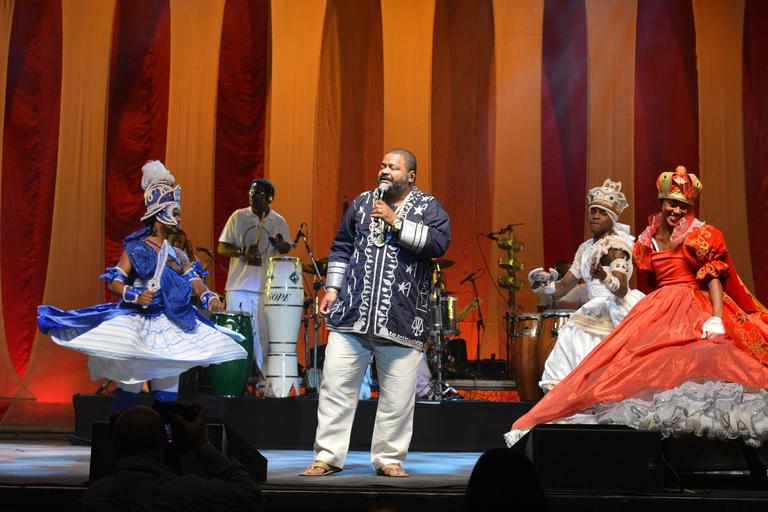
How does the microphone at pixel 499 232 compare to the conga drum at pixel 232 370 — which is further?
the microphone at pixel 499 232

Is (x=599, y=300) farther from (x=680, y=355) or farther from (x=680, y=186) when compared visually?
(x=680, y=355)

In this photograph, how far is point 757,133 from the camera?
9.61 m

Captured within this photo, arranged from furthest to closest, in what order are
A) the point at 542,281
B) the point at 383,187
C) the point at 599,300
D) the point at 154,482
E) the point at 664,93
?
the point at 664,93
the point at 542,281
the point at 599,300
the point at 383,187
the point at 154,482

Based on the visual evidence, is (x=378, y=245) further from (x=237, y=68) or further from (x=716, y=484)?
(x=237, y=68)

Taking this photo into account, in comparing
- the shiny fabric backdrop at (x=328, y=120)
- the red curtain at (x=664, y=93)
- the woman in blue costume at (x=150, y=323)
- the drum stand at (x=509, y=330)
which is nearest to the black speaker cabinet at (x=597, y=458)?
the woman in blue costume at (x=150, y=323)

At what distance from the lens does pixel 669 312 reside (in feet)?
14.3

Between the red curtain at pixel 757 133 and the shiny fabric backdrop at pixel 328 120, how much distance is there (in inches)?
0.6

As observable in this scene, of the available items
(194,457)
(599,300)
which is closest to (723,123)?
(599,300)

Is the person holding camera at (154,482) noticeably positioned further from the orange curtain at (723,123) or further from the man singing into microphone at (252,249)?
the orange curtain at (723,123)

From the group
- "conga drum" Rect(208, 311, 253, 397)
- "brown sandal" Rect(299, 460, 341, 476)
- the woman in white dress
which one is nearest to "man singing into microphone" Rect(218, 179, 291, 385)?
"conga drum" Rect(208, 311, 253, 397)

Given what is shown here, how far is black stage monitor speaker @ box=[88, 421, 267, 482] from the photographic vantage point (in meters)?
3.56

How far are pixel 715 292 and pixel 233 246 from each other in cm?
465

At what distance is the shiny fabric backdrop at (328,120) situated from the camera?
9.20m

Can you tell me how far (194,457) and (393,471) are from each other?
1.05m
